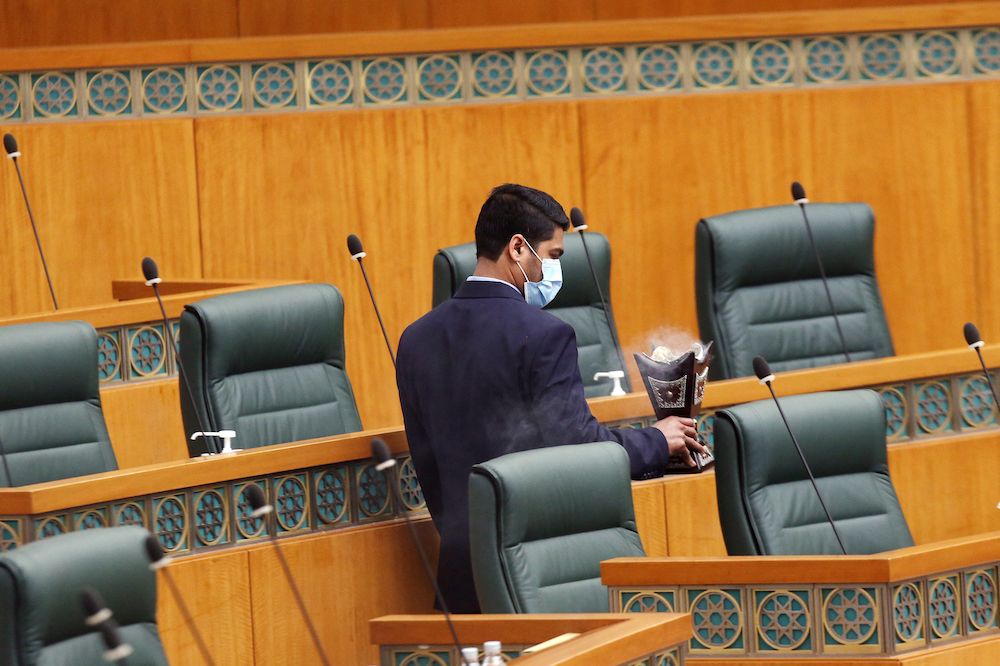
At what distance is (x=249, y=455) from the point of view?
2361 mm

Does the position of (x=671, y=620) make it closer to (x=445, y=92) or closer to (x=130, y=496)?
(x=130, y=496)

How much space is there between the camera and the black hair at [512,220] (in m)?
2.22

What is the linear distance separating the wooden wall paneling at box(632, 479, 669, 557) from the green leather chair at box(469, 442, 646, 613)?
0.56 meters

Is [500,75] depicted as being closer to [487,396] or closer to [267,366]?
[267,366]

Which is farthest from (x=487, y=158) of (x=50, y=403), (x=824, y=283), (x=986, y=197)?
(x=50, y=403)

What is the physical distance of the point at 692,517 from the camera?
2.77 m

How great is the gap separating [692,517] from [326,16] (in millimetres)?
2177

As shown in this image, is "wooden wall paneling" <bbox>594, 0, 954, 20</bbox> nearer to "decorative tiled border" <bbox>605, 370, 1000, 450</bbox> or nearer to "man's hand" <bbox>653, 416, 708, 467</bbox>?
"decorative tiled border" <bbox>605, 370, 1000, 450</bbox>

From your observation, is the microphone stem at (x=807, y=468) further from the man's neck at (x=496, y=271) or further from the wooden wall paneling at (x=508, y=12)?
the wooden wall paneling at (x=508, y=12)

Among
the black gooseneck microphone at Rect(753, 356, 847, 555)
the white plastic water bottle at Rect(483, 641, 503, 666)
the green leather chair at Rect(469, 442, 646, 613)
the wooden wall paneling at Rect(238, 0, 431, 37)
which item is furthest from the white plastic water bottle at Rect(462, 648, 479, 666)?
the wooden wall paneling at Rect(238, 0, 431, 37)

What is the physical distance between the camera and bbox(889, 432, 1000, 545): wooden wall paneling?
2957 millimetres

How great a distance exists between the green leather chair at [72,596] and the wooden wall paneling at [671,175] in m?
2.56

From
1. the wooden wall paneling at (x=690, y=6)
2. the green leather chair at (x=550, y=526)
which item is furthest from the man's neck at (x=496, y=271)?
the wooden wall paneling at (x=690, y=6)

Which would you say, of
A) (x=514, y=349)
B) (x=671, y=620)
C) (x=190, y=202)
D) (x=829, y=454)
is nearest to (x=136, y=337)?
(x=190, y=202)
